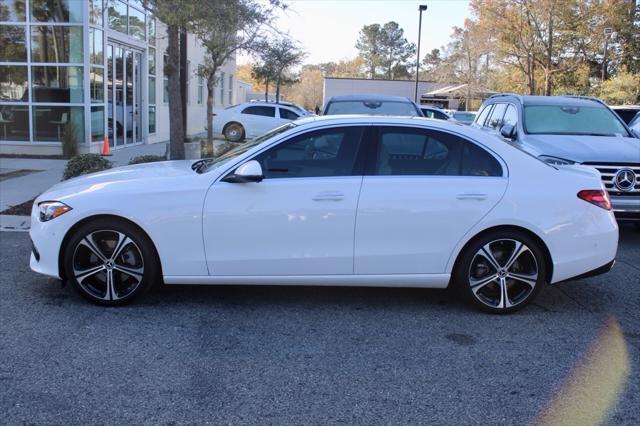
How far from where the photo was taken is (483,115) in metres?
11.2

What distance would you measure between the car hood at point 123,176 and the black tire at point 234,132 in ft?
58.4

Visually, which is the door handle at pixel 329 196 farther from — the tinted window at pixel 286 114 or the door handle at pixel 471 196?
the tinted window at pixel 286 114

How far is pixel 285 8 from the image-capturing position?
11.4m

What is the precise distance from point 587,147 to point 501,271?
3779mm

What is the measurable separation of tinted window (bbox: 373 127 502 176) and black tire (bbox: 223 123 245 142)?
18.6 m

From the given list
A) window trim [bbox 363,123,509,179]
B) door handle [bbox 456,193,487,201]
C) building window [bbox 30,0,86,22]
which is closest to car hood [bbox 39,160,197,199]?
window trim [bbox 363,123,509,179]

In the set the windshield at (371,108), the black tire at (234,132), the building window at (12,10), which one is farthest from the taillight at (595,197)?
the black tire at (234,132)

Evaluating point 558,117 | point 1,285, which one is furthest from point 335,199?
point 558,117

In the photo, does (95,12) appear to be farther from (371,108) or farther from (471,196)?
(471,196)

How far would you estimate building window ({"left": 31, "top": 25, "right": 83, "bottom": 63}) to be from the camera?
14414 mm

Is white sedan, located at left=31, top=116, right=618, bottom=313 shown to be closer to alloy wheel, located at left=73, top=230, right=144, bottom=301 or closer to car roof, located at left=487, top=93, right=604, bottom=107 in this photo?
alloy wheel, located at left=73, top=230, right=144, bottom=301

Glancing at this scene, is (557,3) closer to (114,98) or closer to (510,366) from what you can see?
(114,98)

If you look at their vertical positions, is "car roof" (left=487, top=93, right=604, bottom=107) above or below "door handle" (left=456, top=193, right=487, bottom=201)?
above

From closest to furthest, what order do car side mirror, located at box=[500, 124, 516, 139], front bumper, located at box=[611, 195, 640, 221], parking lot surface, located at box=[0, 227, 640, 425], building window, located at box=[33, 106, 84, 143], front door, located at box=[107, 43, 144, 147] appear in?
parking lot surface, located at box=[0, 227, 640, 425], front bumper, located at box=[611, 195, 640, 221], car side mirror, located at box=[500, 124, 516, 139], building window, located at box=[33, 106, 84, 143], front door, located at box=[107, 43, 144, 147]
